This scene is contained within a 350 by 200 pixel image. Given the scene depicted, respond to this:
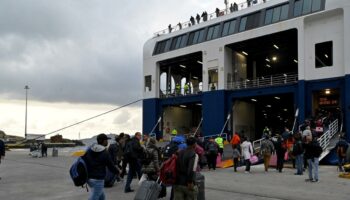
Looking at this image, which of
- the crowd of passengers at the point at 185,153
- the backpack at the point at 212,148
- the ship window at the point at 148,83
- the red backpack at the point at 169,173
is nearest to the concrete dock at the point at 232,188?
the crowd of passengers at the point at 185,153

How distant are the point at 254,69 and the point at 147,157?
96.9 ft

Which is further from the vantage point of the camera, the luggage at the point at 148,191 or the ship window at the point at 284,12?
the ship window at the point at 284,12

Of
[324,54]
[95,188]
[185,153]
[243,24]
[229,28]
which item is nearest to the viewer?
[185,153]

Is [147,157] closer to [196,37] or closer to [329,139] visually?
[329,139]

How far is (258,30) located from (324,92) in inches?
260

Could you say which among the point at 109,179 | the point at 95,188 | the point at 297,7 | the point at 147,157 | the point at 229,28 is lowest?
the point at 109,179

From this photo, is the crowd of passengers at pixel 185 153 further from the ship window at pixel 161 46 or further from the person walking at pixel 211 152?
the ship window at pixel 161 46

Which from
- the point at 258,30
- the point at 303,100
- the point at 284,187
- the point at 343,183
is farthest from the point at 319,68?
the point at 284,187

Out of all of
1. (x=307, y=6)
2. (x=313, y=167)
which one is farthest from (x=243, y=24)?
(x=313, y=167)

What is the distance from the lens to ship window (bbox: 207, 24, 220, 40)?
3443 cm

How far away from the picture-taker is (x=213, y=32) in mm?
34781

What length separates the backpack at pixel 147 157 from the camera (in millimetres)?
9836

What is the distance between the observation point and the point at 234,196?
10.5 meters

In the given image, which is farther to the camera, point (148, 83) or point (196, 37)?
point (148, 83)
